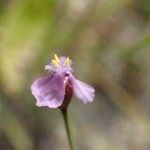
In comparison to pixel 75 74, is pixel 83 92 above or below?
below

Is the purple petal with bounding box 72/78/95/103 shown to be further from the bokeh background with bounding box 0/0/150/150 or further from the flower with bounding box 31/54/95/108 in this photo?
the bokeh background with bounding box 0/0/150/150

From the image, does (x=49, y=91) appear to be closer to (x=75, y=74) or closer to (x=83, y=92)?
(x=83, y=92)

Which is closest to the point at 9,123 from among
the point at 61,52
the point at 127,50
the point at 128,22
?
the point at 61,52

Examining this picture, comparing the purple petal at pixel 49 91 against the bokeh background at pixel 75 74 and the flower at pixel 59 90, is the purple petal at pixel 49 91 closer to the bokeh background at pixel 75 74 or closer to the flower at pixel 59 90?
the flower at pixel 59 90

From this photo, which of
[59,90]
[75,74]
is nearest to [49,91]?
[59,90]

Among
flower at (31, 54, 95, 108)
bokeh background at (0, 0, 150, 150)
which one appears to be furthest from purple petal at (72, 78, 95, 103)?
bokeh background at (0, 0, 150, 150)

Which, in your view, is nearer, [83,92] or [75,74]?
A: [83,92]
